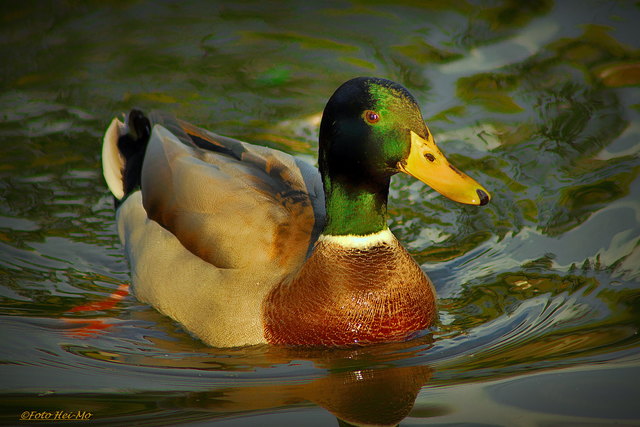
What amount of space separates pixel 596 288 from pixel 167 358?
245 cm

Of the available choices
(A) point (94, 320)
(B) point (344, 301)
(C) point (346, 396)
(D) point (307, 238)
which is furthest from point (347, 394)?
(A) point (94, 320)

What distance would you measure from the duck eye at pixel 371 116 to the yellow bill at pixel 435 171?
195 millimetres

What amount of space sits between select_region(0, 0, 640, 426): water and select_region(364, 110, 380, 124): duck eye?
1.21 m

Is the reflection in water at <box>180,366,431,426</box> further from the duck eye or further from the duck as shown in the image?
the duck eye

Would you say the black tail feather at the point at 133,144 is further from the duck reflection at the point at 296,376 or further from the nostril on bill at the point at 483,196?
the nostril on bill at the point at 483,196

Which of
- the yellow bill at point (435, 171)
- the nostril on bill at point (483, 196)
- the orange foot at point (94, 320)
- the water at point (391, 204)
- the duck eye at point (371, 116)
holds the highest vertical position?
the duck eye at point (371, 116)

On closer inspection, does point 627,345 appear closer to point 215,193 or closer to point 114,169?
point 215,193

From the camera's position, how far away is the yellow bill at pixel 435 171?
4.35 metres

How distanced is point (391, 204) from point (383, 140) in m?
2.15

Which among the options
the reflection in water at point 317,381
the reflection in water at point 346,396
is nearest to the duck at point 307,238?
the reflection in water at point 317,381

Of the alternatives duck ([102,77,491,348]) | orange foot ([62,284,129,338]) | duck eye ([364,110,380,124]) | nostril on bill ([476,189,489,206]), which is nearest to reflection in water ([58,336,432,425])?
duck ([102,77,491,348])

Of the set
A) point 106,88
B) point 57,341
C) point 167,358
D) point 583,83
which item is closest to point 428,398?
point 167,358

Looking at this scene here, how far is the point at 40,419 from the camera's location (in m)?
3.86

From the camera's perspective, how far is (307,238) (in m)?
4.98
